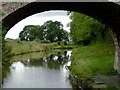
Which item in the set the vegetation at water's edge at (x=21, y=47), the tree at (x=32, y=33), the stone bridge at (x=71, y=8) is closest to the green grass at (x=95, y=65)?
the stone bridge at (x=71, y=8)

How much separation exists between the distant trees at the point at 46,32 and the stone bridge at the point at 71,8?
51.7m

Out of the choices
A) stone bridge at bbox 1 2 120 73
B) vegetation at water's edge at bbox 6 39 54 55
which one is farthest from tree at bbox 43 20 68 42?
stone bridge at bbox 1 2 120 73

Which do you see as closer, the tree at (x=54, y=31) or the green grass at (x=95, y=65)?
the green grass at (x=95, y=65)

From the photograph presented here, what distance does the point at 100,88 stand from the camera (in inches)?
226

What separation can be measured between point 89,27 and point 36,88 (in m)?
8.51

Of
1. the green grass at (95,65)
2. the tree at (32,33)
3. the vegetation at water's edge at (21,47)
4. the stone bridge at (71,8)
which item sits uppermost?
the tree at (32,33)

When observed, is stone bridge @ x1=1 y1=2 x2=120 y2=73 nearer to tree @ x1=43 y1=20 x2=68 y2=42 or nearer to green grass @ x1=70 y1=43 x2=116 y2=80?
green grass @ x1=70 y1=43 x2=116 y2=80

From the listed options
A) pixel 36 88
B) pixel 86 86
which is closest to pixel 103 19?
pixel 86 86

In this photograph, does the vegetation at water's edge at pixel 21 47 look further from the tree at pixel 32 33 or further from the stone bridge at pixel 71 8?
the tree at pixel 32 33

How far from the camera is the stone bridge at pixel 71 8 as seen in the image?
5145 mm

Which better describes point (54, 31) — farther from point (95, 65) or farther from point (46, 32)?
point (95, 65)

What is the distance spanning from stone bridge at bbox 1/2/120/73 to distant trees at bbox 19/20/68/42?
5172 centimetres

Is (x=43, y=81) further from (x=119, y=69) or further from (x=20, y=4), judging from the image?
Answer: (x=20, y=4)

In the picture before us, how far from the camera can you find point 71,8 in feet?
22.4
